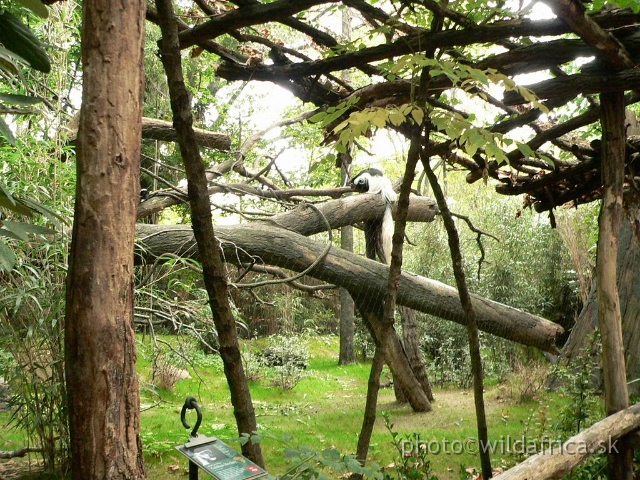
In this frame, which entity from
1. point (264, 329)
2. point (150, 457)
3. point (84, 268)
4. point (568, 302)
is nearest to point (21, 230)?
point (84, 268)

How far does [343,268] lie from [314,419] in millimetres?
1379

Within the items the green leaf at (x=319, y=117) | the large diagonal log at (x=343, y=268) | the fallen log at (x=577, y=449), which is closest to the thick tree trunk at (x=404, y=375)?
the large diagonal log at (x=343, y=268)

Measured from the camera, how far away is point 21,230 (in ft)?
2.94

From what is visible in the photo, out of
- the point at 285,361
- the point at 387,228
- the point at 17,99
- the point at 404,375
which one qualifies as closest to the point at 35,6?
the point at 17,99

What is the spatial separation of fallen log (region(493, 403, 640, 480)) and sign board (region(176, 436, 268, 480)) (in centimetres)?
109

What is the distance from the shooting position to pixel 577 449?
2438 millimetres

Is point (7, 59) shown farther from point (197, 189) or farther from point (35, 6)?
A: point (197, 189)

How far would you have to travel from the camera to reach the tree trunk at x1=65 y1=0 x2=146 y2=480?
1090mm

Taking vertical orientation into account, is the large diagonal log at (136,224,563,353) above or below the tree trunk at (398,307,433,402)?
above

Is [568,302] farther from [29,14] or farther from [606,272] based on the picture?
[29,14]

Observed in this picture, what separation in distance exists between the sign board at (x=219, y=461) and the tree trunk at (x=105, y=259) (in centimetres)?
18

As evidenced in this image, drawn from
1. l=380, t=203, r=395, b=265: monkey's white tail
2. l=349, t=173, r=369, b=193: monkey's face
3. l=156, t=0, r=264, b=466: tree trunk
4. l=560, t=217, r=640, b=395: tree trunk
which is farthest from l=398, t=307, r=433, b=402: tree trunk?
l=156, t=0, r=264, b=466: tree trunk

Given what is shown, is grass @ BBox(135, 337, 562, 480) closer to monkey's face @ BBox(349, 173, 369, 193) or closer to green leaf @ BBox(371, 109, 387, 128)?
green leaf @ BBox(371, 109, 387, 128)

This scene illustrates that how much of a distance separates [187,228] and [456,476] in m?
2.39
